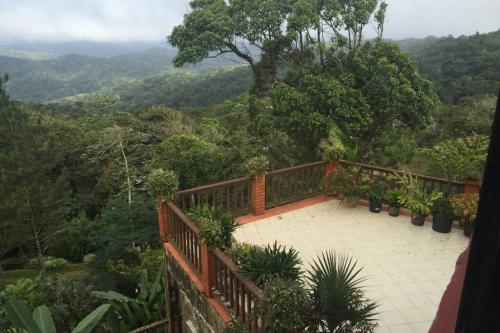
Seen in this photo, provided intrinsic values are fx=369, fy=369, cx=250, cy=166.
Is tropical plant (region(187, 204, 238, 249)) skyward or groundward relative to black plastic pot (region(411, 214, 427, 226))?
skyward

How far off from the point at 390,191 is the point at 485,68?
19571 millimetres

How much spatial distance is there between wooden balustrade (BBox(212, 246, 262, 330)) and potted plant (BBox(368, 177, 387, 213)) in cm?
433

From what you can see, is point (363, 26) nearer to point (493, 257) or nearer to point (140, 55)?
point (493, 257)

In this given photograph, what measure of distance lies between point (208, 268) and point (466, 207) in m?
5.04

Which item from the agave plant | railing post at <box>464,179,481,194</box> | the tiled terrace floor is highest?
railing post at <box>464,179,481,194</box>

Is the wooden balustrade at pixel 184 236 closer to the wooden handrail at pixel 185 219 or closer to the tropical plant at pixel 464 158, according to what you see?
the wooden handrail at pixel 185 219

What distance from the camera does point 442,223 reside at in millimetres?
7379

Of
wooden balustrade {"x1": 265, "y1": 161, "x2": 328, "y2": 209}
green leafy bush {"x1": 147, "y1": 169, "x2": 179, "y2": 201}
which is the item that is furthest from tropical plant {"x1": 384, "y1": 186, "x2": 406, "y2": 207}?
green leafy bush {"x1": 147, "y1": 169, "x2": 179, "y2": 201}

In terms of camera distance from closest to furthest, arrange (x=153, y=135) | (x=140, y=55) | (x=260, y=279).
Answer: (x=260, y=279), (x=153, y=135), (x=140, y=55)

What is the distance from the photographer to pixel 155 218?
42.1 ft

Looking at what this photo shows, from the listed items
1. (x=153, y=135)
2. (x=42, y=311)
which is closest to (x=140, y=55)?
(x=153, y=135)

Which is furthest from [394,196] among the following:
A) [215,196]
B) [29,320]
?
[29,320]

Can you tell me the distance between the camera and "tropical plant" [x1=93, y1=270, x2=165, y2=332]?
8.56 m

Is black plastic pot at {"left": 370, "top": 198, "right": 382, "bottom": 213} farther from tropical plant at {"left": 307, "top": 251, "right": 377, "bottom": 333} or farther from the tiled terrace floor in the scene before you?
tropical plant at {"left": 307, "top": 251, "right": 377, "bottom": 333}
